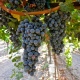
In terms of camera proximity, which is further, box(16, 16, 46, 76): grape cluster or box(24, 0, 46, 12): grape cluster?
box(24, 0, 46, 12): grape cluster

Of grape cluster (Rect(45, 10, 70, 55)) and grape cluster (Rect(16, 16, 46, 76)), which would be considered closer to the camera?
grape cluster (Rect(16, 16, 46, 76))

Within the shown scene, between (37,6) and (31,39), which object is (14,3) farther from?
(31,39)

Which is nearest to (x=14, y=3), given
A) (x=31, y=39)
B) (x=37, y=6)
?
(x=37, y=6)

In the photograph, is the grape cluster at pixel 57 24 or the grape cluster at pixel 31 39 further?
the grape cluster at pixel 57 24

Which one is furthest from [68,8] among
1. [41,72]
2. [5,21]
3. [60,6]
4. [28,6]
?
[41,72]

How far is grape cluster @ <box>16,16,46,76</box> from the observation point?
822mm

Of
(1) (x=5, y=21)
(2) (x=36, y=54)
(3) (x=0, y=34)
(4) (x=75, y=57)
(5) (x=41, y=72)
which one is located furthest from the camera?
(4) (x=75, y=57)

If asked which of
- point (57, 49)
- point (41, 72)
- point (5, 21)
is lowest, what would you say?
point (41, 72)

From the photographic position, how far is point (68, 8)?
91cm

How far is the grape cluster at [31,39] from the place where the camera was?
82 centimetres

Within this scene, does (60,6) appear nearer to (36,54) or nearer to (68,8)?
(68,8)

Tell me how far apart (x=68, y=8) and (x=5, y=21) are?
313mm

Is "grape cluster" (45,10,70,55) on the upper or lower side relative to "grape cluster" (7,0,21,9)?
lower

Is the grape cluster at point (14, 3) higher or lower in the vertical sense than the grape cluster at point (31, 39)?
higher
